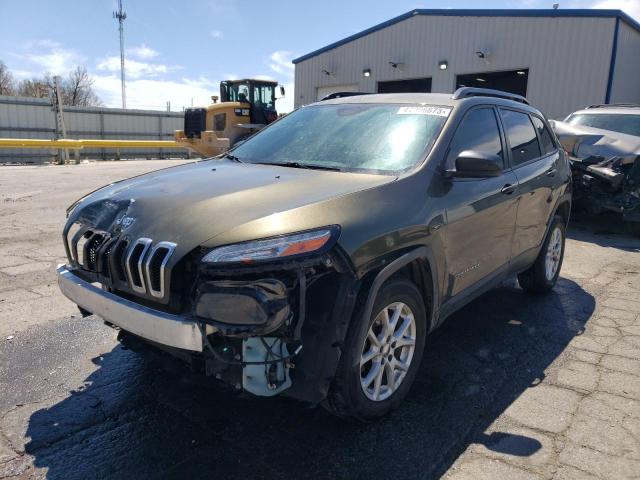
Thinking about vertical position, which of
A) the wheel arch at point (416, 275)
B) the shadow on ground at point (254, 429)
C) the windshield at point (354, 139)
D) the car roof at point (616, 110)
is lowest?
the shadow on ground at point (254, 429)

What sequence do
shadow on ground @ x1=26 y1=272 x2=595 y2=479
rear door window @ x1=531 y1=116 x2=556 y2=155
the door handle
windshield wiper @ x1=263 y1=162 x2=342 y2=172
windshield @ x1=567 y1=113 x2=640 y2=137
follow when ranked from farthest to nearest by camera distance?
windshield @ x1=567 y1=113 x2=640 y2=137, rear door window @ x1=531 y1=116 x2=556 y2=155, the door handle, windshield wiper @ x1=263 y1=162 x2=342 y2=172, shadow on ground @ x1=26 y1=272 x2=595 y2=479

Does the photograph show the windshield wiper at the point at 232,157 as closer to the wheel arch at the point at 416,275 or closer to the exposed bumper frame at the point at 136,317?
the exposed bumper frame at the point at 136,317

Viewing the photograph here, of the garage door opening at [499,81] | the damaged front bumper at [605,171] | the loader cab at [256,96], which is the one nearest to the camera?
the damaged front bumper at [605,171]

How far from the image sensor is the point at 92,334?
3.97m

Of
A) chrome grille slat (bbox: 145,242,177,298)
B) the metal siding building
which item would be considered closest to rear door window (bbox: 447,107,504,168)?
chrome grille slat (bbox: 145,242,177,298)

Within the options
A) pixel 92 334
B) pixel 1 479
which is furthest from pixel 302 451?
pixel 92 334

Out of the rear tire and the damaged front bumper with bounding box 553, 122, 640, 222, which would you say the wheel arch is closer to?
the rear tire

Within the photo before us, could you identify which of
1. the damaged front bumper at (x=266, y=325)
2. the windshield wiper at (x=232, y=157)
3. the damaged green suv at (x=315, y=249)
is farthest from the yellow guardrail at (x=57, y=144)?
the damaged front bumper at (x=266, y=325)

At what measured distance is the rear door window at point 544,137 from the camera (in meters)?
4.88

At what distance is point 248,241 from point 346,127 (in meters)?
1.71

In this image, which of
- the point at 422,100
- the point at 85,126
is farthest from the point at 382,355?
the point at 85,126

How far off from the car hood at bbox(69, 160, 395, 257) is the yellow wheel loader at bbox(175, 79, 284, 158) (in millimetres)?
13624

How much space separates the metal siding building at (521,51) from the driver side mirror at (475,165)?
52.4 ft

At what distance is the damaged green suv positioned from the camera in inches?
90.7
